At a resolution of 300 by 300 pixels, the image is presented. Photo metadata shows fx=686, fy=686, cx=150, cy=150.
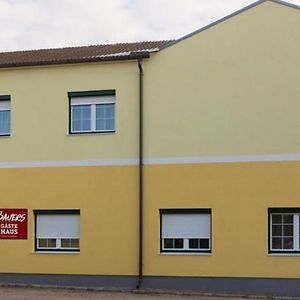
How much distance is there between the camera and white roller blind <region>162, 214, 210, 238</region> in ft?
64.5

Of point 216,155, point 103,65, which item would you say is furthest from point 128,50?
point 216,155

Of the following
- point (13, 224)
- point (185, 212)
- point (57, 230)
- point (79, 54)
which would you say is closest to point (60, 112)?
point (79, 54)

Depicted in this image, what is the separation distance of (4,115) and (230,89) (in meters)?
7.21

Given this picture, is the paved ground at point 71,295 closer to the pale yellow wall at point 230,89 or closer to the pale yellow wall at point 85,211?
the pale yellow wall at point 85,211

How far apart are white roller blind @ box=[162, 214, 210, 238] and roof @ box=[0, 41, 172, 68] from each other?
4.82m

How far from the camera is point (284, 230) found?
19031mm

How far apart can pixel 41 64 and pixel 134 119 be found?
3.43 meters

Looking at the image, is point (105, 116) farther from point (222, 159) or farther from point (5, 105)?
point (222, 159)

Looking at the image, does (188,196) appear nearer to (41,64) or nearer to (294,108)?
(294,108)

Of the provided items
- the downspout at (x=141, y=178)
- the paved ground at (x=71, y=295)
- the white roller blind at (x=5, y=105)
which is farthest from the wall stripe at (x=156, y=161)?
the paved ground at (x=71, y=295)

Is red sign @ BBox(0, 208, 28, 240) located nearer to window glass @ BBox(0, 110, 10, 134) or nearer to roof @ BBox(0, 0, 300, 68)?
window glass @ BBox(0, 110, 10, 134)

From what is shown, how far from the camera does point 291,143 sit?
1903cm

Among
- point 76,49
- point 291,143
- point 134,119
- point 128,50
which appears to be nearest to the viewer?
point 291,143

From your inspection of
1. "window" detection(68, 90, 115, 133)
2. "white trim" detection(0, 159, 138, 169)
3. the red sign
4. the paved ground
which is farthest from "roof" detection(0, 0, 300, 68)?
the paved ground
